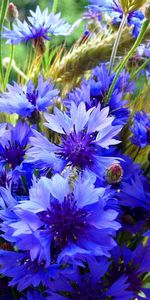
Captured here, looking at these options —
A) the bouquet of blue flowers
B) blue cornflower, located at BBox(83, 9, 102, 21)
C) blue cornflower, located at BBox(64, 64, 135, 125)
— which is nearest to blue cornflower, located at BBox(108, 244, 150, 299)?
the bouquet of blue flowers

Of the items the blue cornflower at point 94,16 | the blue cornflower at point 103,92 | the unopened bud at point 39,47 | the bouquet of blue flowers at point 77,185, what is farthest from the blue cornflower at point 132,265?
the blue cornflower at point 94,16

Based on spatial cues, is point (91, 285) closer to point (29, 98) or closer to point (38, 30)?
point (29, 98)

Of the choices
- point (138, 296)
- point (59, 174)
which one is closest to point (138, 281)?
point (138, 296)

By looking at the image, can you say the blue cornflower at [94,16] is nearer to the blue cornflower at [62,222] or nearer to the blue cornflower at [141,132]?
the blue cornflower at [141,132]

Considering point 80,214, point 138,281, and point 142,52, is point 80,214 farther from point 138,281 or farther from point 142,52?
point 142,52

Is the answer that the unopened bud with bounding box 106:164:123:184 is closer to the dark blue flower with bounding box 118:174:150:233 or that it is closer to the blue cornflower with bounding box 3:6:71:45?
the dark blue flower with bounding box 118:174:150:233

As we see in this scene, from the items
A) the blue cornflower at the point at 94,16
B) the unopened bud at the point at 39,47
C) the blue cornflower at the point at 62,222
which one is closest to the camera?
the blue cornflower at the point at 62,222

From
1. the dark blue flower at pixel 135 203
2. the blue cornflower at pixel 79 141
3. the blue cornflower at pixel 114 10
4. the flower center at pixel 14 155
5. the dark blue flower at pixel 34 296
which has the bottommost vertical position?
the dark blue flower at pixel 34 296
